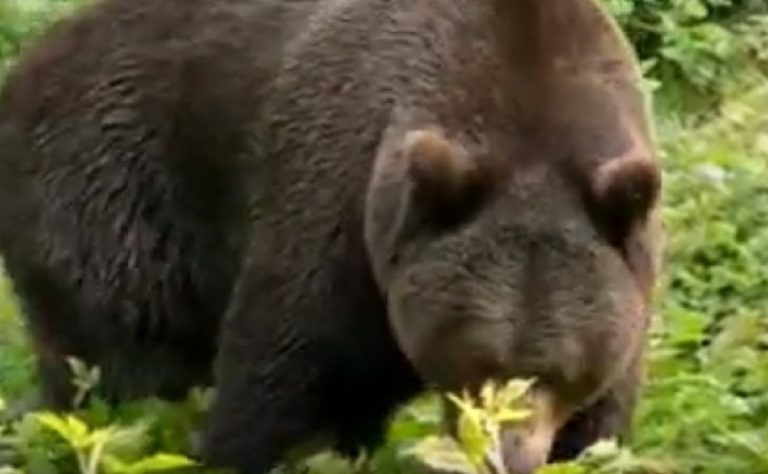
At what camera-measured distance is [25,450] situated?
21.7 ft

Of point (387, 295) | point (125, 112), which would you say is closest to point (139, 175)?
point (125, 112)

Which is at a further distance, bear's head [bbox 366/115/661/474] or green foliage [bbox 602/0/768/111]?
green foliage [bbox 602/0/768/111]

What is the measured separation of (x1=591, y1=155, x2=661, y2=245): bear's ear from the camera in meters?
5.76

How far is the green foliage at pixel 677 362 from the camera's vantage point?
589 centimetres

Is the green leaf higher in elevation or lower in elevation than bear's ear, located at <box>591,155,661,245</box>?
lower

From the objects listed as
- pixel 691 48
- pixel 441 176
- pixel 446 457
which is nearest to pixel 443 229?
pixel 441 176

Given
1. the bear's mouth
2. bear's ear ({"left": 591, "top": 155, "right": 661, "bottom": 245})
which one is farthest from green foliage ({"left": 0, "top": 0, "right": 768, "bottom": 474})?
bear's ear ({"left": 591, "top": 155, "right": 661, "bottom": 245})

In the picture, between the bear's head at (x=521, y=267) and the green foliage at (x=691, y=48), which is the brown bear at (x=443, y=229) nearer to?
the bear's head at (x=521, y=267)

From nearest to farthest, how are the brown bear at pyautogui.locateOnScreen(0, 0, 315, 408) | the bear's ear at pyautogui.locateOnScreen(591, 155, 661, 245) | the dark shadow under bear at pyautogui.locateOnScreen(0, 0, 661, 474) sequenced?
the bear's ear at pyautogui.locateOnScreen(591, 155, 661, 245) → the dark shadow under bear at pyautogui.locateOnScreen(0, 0, 661, 474) → the brown bear at pyautogui.locateOnScreen(0, 0, 315, 408)

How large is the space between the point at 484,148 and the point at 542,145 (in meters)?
0.13

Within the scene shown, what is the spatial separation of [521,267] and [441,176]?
0.84 feet

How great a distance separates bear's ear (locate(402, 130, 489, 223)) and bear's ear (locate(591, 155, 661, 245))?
25 centimetres

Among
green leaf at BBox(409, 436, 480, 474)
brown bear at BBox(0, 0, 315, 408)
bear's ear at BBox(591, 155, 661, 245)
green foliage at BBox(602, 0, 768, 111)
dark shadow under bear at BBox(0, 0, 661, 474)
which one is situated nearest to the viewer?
green leaf at BBox(409, 436, 480, 474)

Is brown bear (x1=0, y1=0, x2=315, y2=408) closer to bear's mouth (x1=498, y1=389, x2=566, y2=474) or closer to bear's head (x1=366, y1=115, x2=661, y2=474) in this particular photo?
bear's head (x1=366, y1=115, x2=661, y2=474)
